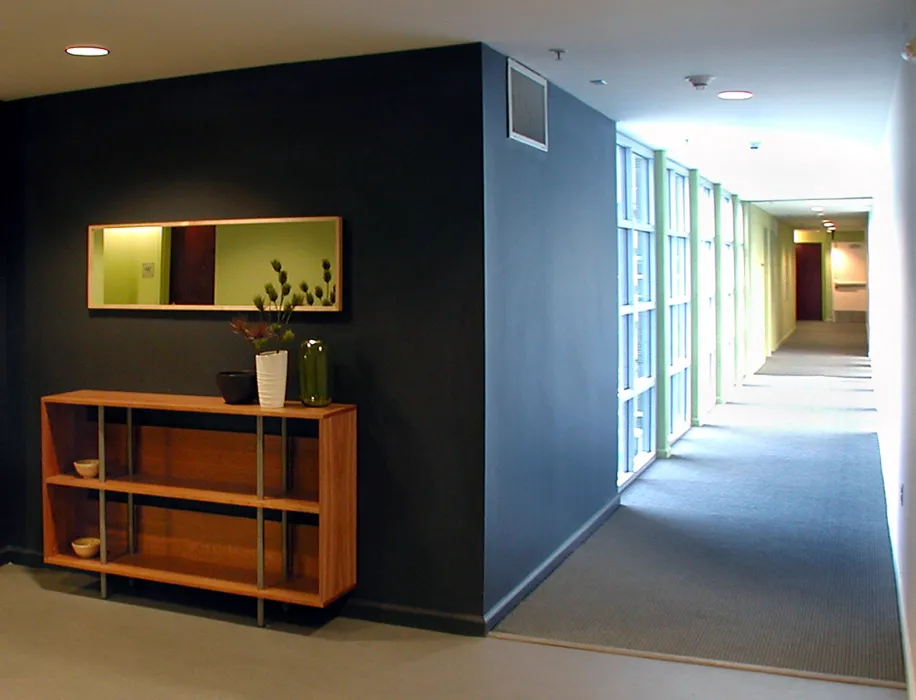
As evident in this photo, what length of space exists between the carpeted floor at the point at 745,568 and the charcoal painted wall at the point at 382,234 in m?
0.61

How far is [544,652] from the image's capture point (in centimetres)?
379

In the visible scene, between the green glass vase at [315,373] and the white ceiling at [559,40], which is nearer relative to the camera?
the white ceiling at [559,40]

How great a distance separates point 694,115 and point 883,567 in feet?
8.65

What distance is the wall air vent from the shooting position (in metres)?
4.17

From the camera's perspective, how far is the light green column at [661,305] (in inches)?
293

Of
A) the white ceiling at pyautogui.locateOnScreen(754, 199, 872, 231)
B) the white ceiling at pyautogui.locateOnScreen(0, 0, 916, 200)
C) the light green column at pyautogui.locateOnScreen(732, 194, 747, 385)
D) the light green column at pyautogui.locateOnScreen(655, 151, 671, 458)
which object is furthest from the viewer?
the white ceiling at pyautogui.locateOnScreen(754, 199, 872, 231)

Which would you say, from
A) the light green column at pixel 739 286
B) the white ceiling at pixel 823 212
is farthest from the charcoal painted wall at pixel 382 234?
the white ceiling at pixel 823 212

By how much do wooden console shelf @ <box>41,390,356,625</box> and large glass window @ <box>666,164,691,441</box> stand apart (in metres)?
4.24

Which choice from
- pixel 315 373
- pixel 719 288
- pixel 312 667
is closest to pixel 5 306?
pixel 315 373

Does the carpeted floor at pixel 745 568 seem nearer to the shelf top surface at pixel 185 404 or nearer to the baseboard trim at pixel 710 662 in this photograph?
the baseboard trim at pixel 710 662

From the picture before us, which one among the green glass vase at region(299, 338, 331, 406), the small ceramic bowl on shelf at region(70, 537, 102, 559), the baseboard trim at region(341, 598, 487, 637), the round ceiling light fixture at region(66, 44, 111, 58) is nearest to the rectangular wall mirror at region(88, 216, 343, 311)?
the green glass vase at region(299, 338, 331, 406)

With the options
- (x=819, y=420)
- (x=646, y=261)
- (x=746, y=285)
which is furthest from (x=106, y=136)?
(x=746, y=285)

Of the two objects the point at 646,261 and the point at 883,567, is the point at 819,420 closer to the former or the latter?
the point at 646,261

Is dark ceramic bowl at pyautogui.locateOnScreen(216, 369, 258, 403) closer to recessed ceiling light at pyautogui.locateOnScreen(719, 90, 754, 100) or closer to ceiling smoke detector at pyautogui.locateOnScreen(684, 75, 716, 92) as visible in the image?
ceiling smoke detector at pyautogui.locateOnScreen(684, 75, 716, 92)
